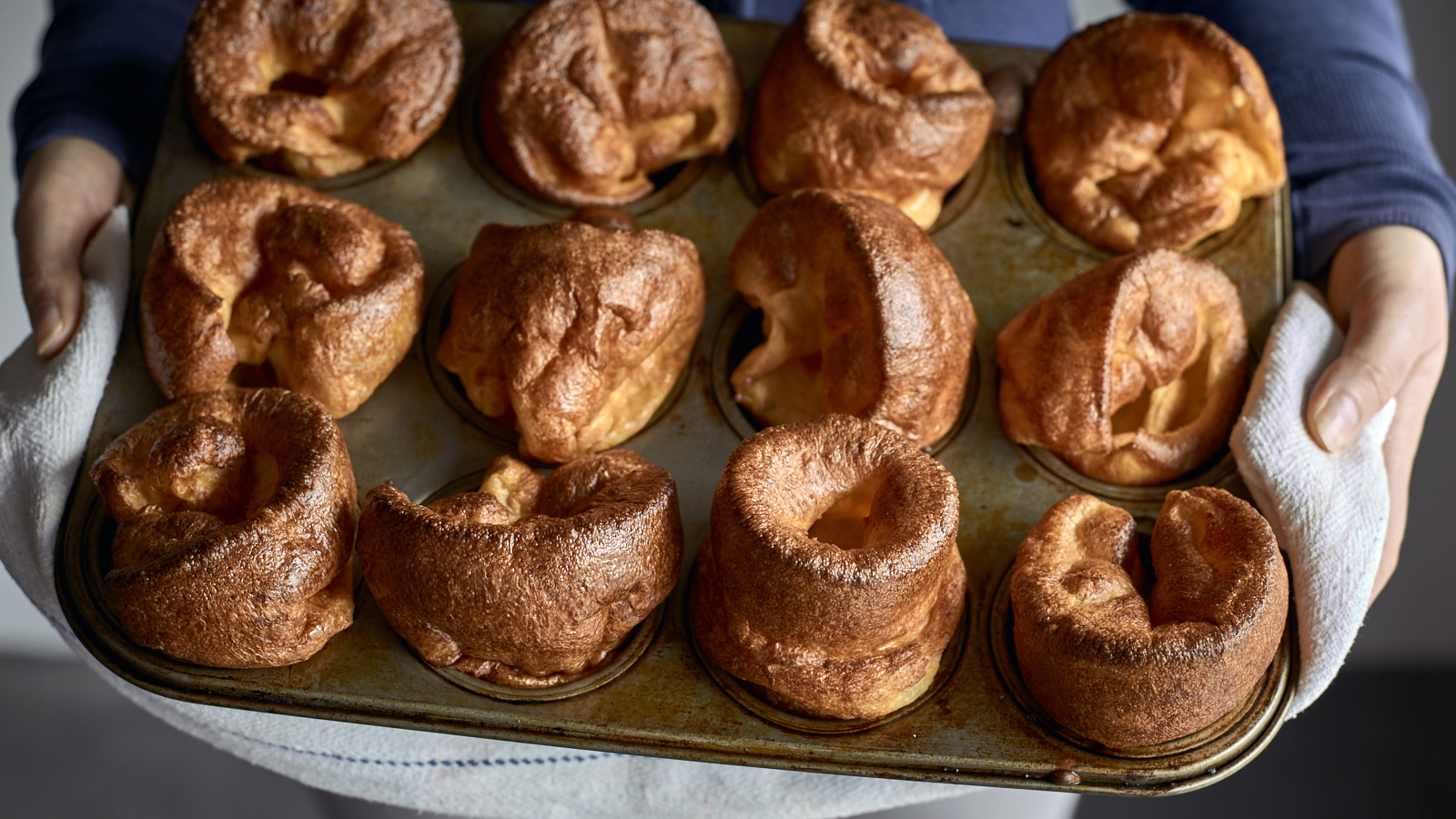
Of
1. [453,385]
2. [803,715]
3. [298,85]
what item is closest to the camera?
[803,715]

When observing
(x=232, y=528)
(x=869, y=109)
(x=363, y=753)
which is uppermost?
(x=869, y=109)

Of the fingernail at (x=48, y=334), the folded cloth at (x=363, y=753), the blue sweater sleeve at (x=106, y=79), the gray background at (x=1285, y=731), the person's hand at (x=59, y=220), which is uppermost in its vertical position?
the blue sweater sleeve at (x=106, y=79)

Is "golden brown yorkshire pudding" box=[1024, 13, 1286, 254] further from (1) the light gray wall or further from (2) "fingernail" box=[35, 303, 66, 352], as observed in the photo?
(1) the light gray wall

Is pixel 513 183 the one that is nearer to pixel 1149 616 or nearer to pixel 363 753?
pixel 363 753

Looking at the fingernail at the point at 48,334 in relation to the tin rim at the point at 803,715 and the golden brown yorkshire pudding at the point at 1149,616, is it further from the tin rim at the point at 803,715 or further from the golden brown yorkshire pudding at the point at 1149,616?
the golden brown yorkshire pudding at the point at 1149,616

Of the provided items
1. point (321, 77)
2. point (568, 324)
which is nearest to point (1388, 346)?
point (568, 324)

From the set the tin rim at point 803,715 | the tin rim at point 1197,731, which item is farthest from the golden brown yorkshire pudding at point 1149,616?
the tin rim at point 803,715

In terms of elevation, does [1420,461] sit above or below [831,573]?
below
